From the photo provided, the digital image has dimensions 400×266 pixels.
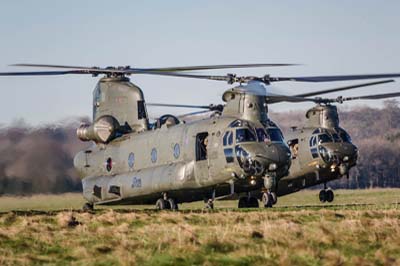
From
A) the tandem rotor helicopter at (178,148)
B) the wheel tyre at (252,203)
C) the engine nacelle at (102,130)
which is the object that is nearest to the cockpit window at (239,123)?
the tandem rotor helicopter at (178,148)

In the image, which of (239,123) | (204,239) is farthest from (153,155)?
(204,239)

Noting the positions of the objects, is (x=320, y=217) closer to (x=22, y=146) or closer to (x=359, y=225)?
(x=359, y=225)

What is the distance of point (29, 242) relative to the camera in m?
20.5

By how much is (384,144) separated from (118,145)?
189ft

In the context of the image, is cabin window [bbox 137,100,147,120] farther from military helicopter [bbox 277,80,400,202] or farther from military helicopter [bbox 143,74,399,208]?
military helicopter [bbox 277,80,400,202]

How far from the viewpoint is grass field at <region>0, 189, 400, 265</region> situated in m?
17.6

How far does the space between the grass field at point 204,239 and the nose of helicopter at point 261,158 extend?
7288 millimetres

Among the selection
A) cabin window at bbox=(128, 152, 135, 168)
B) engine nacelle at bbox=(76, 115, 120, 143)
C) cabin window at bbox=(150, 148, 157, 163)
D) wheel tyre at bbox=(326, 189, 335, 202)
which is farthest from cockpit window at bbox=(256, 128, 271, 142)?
wheel tyre at bbox=(326, 189, 335, 202)

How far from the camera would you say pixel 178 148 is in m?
37.3

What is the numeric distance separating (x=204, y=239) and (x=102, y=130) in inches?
904

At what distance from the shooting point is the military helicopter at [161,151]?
34625mm

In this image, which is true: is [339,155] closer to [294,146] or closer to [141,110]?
[294,146]

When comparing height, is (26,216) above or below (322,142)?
below

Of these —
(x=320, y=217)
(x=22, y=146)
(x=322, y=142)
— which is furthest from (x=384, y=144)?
(x=320, y=217)
